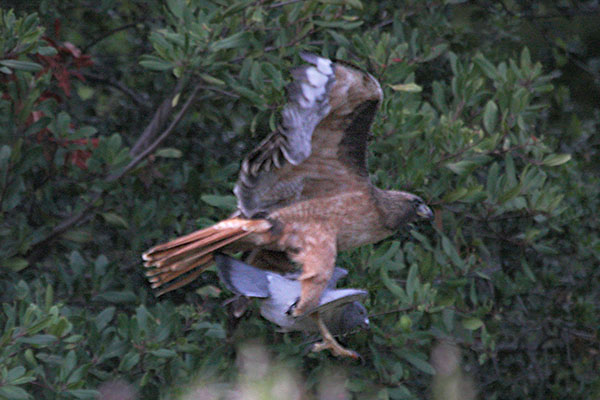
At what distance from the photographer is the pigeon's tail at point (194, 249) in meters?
2.61

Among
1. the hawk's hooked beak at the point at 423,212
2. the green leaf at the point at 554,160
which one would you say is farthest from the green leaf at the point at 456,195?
the hawk's hooked beak at the point at 423,212

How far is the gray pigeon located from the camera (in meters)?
2.39

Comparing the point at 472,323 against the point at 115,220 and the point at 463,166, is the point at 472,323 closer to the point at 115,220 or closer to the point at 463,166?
the point at 463,166

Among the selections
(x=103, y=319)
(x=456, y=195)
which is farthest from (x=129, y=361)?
(x=456, y=195)

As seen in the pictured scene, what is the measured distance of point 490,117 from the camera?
4082mm

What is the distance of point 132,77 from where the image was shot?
18.8 feet

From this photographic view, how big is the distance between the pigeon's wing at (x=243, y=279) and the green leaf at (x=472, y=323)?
1759mm

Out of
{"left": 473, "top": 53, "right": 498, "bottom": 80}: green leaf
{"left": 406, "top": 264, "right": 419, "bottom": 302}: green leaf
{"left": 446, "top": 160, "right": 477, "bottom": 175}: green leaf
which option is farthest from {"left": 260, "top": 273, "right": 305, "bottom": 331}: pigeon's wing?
{"left": 473, "top": 53, "right": 498, "bottom": 80}: green leaf

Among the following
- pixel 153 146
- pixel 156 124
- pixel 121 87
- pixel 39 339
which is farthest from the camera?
pixel 121 87

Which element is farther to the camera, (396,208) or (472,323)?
(472,323)

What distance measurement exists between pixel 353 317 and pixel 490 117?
6.01 feet

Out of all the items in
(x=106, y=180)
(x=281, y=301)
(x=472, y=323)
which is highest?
(x=281, y=301)

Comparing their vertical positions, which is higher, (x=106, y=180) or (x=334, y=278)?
(x=334, y=278)

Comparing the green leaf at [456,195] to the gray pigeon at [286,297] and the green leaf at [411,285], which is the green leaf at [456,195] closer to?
the green leaf at [411,285]
